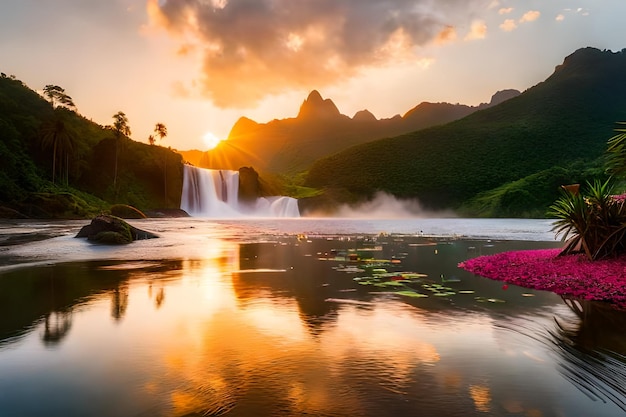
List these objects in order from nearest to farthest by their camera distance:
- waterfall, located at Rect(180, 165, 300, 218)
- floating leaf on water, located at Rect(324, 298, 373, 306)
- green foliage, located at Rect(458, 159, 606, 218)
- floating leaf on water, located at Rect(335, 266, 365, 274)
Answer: floating leaf on water, located at Rect(324, 298, 373, 306) → floating leaf on water, located at Rect(335, 266, 365, 274) → waterfall, located at Rect(180, 165, 300, 218) → green foliage, located at Rect(458, 159, 606, 218)

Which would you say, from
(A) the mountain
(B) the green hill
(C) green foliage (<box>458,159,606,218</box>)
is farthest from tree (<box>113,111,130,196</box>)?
(C) green foliage (<box>458,159,606,218</box>)

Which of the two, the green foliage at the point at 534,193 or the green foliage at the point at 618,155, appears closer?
the green foliage at the point at 618,155

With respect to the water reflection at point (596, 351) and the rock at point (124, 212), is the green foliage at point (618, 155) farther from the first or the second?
the rock at point (124, 212)

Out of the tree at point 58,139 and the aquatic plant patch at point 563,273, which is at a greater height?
the tree at point 58,139

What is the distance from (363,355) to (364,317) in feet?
9.18

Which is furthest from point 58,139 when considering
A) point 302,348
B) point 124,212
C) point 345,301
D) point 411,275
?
point 302,348

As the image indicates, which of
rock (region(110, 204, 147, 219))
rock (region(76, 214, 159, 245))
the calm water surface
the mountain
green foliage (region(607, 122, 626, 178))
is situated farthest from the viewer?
the mountain

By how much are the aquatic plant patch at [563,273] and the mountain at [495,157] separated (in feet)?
416

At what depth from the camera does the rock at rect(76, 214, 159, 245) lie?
102ft

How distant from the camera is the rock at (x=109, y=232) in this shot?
→ 31203mm

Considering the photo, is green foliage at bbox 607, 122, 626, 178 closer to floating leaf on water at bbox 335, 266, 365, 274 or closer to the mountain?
floating leaf on water at bbox 335, 266, 365, 274

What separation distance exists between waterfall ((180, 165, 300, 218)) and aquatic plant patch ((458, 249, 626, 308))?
97714 mm

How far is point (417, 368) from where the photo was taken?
6.74m

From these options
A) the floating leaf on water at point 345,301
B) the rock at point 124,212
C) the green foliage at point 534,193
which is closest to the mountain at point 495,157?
the green foliage at point 534,193
